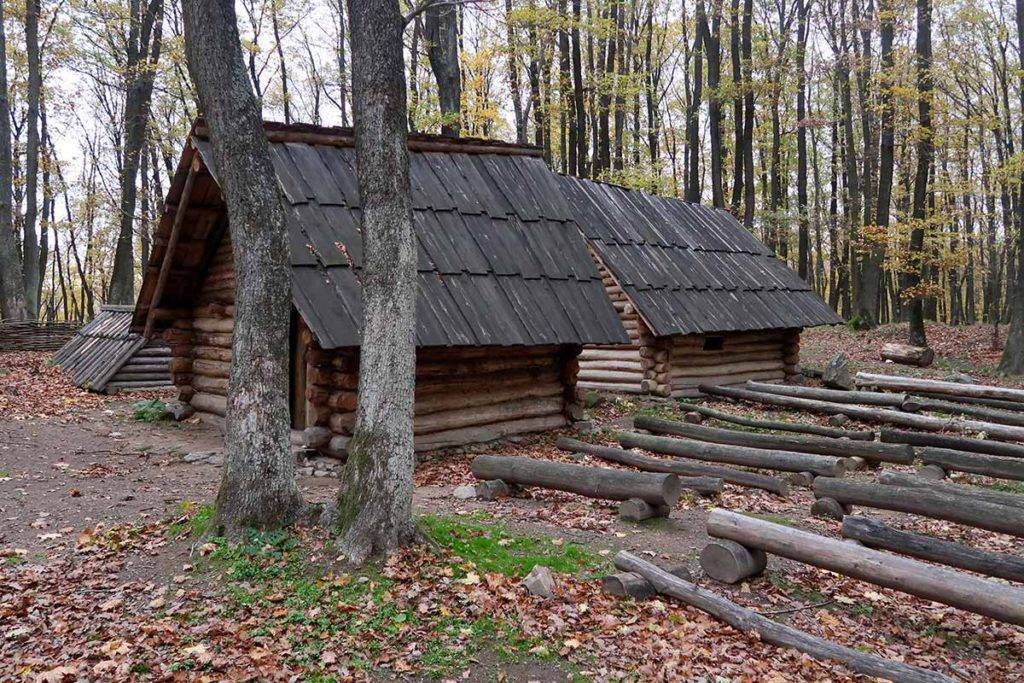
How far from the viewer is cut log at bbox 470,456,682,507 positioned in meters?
7.73

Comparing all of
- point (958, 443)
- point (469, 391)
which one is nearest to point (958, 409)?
point (958, 443)

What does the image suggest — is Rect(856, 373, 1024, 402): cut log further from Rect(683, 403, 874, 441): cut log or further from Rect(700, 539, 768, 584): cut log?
Rect(700, 539, 768, 584): cut log

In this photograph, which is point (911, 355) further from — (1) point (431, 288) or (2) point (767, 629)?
(2) point (767, 629)

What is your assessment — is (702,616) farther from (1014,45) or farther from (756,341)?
(1014,45)

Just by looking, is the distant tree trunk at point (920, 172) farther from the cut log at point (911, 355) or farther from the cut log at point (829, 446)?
the cut log at point (829, 446)

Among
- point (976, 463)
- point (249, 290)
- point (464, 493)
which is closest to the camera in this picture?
point (249, 290)

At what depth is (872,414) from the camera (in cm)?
1430

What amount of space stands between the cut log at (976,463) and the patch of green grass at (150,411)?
41.8ft

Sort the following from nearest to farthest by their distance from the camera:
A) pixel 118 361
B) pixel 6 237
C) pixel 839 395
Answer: pixel 839 395 → pixel 118 361 → pixel 6 237

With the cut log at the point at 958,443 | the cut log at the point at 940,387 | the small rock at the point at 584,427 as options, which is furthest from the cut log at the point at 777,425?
the cut log at the point at 940,387

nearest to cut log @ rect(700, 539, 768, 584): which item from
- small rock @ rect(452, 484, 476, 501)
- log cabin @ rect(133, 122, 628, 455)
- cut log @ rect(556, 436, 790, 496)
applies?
cut log @ rect(556, 436, 790, 496)

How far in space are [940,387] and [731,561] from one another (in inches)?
460

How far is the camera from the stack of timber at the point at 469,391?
10.3m

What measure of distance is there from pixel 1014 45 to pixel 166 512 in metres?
35.4
